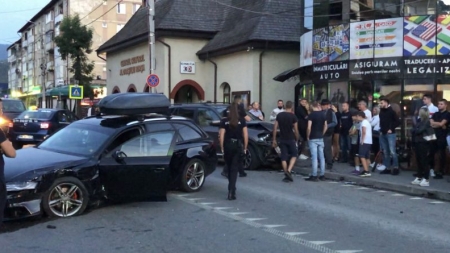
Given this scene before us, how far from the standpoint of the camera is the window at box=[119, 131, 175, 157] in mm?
9273

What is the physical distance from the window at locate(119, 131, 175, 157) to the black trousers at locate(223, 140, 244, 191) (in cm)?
114

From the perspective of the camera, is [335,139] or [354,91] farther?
[354,91]

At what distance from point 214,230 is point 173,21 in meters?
22.3

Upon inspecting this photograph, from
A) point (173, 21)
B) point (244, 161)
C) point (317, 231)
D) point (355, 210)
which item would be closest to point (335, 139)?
point (244, 161)

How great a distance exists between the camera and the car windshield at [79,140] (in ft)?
30.0

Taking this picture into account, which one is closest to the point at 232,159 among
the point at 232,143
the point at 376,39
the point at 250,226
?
the point at 232,143

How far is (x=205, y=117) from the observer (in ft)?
52.9

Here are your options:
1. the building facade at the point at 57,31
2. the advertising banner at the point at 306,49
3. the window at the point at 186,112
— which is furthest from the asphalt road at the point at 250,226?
the building facade at the point at 57,31

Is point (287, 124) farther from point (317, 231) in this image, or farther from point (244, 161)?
point (317, 231)

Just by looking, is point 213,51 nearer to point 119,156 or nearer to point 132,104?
point 132,104

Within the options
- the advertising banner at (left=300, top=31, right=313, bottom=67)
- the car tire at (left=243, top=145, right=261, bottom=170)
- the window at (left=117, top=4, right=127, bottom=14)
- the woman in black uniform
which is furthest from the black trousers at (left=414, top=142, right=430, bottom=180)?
the window at (left=117, top=4, right=127, bottom=14)

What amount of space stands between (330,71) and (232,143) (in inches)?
380

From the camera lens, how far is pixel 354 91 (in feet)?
61.2

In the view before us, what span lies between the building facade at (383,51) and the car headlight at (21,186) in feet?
38.7
